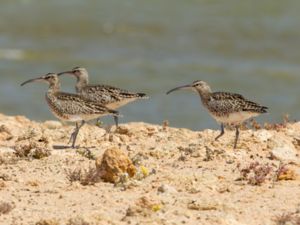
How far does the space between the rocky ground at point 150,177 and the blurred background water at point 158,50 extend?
6605 mm

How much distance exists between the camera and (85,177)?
10859mm

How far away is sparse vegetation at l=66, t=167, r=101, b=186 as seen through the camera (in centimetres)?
1080

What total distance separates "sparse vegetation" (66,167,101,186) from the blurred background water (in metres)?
9.08

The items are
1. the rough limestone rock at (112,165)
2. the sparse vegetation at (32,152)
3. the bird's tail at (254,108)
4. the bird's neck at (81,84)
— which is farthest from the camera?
the bird's neck at (81,84)

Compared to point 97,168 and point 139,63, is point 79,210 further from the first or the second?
point 139,63

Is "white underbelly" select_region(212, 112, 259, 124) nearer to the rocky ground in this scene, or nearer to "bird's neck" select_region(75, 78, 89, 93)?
the rocky ground

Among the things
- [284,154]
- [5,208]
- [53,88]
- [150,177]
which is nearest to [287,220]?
[150,177]

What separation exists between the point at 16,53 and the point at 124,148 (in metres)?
16.8

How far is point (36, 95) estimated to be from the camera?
2327 centimetres

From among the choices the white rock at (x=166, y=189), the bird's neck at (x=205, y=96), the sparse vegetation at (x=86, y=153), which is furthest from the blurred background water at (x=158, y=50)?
the white rock at (x=166, y=189)

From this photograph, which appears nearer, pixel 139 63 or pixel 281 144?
pixel 281 144

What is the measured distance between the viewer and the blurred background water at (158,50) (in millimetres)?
22547

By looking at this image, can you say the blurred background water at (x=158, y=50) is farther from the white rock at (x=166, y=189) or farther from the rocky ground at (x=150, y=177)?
the white rock at (x=166, y=189)

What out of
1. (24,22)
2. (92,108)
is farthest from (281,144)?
(24,22)
